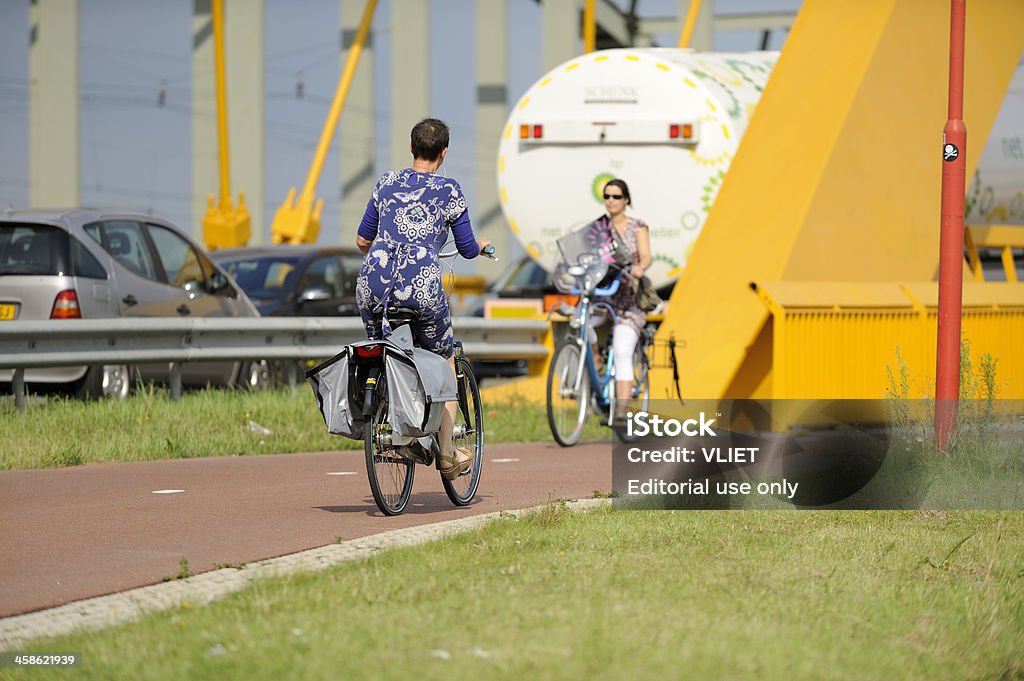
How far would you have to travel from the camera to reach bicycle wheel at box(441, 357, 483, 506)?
8703 millimetres

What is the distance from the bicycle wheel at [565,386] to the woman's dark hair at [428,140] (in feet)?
13.4

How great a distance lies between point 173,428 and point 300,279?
21.8 ft

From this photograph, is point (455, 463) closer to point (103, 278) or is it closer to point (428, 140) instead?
point (428, 140)

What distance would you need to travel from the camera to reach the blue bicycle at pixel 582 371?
1229cm

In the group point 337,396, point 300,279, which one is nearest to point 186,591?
point 337,396

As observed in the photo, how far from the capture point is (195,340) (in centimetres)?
1416

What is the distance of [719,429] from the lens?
27.0ft

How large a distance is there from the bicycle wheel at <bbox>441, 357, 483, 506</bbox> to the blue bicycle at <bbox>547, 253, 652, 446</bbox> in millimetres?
3190

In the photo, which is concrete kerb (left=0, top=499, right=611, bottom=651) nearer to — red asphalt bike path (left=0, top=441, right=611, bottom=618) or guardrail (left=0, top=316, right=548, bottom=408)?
red asphalt bike path (left=0, top=441, right=611, bottom=618)

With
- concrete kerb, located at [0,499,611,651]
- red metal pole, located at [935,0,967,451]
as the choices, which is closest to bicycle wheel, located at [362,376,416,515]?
concrete kerb, located at [0,499,611,651]

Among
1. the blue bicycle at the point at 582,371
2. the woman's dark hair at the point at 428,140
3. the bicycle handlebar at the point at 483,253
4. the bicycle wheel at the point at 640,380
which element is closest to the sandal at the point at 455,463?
the bicycle handlebar at the point at 483,253

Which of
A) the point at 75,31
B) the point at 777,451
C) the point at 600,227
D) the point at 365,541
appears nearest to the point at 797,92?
the point at 600,227

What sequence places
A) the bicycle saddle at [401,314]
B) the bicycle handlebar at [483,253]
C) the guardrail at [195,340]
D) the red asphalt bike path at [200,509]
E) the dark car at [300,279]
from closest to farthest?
the red asphalt bike path at [200,509]
the bicycle saddle at [401,314]
the bicycle handlebar at [483,253]
the guardrail at [195,340]
the dark car at [300,279]

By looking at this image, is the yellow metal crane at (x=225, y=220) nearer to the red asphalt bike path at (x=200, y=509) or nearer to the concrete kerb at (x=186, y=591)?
the red asphalt bike path at (x=200, y=509)
